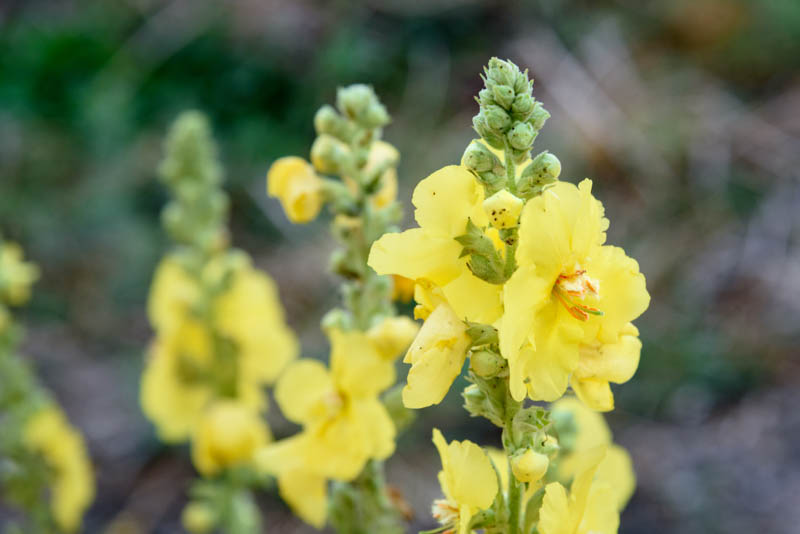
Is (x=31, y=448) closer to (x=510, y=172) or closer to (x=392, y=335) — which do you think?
(x=392, y=335)

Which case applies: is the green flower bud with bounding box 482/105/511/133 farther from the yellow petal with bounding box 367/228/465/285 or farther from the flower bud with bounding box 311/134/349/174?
the flower bud with bounding box 311/134/349/174

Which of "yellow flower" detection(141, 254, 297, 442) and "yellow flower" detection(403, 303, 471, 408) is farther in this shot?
"yellow flower" detection(141, 254, 297, 442)

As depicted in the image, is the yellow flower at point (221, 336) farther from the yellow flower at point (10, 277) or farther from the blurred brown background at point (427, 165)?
the blurred brown background at point (427, 165)

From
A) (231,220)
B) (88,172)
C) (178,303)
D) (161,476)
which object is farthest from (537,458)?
(88,172)

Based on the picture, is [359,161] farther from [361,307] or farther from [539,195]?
[539,195]

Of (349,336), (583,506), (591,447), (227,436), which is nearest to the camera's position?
(583,506)

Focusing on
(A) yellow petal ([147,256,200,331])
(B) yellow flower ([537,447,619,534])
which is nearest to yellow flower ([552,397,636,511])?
(B) yellow flower ([537,447,619,534])

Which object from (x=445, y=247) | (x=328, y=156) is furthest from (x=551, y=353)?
(x=328, y=156)
